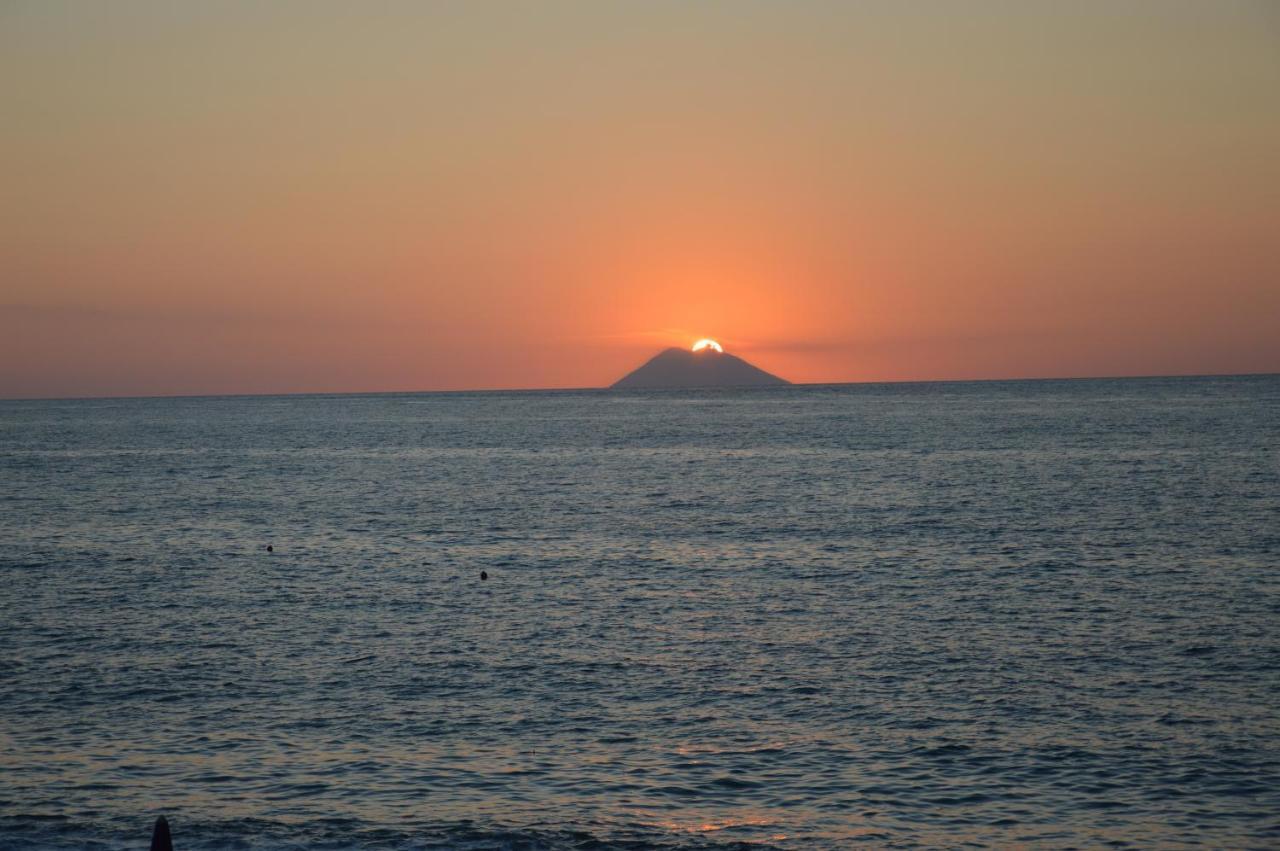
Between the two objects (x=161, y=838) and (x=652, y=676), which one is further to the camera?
(x=652, y=676)

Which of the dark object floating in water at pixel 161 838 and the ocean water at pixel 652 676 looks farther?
the ocean water at pixel 652 676

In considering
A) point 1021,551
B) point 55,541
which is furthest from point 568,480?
point 1021,551

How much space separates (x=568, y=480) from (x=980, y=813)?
84683 millimetres

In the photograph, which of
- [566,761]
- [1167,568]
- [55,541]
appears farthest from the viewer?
[55,541]

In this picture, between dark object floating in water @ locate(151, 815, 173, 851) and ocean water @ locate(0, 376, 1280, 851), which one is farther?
ocean water @ locate(0, 376, 1280, 851)

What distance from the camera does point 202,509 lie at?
3297 inches

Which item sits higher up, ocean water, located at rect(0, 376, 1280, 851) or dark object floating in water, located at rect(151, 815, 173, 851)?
dark object floating in water, located at rect(151, 815, 173, 851)

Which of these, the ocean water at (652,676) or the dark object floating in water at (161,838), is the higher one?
the dark object floating in water at (161,838)

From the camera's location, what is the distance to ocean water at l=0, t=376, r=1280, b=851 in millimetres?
23359

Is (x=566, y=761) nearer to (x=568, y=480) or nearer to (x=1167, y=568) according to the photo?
(x=1167, y=568)

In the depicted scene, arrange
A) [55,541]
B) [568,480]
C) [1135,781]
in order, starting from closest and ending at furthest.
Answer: [1135,781], [55,541], [568,480]

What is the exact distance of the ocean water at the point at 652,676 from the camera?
23.4 metres

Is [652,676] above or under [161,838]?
under

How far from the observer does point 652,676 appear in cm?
3369
